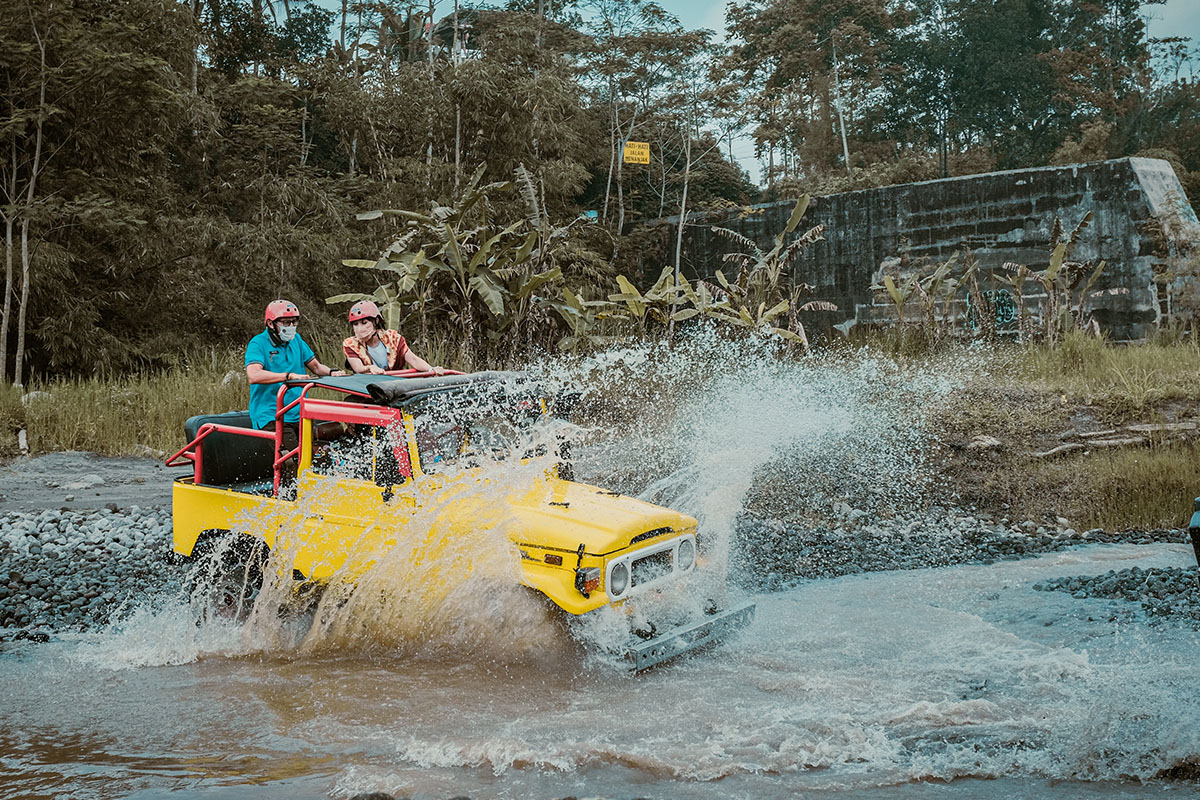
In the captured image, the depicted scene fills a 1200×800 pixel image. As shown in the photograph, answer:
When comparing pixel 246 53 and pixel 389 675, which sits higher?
pixel 246 53

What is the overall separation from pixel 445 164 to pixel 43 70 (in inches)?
321

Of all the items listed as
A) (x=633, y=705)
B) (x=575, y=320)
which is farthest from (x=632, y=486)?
(x=633, y=705)

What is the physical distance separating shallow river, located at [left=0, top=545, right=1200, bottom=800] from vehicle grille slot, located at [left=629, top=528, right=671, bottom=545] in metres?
0.70

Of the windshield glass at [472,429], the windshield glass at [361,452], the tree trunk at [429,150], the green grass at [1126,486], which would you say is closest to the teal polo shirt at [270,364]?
the windshield glass at [361,452]

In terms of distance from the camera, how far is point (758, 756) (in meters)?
4.65

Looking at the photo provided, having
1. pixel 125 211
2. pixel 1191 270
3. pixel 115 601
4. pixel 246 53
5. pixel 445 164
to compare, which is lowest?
pixel 115 601

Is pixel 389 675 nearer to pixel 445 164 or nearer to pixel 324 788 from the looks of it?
pixel 324 788

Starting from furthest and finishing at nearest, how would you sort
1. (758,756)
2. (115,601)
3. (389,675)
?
(115,601) → (389,675) → (758,756)

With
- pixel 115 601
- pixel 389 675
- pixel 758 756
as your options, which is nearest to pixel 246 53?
pixel 115 601

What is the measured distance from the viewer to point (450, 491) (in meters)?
5.66

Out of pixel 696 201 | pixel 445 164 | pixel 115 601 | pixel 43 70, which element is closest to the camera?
pixel 115 601

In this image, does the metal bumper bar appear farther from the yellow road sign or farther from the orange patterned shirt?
the yellow road sign

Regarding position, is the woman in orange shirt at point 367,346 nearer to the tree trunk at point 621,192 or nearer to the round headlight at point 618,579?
the round headlight at point 618,579

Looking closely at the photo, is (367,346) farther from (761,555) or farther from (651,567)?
(761,555)
